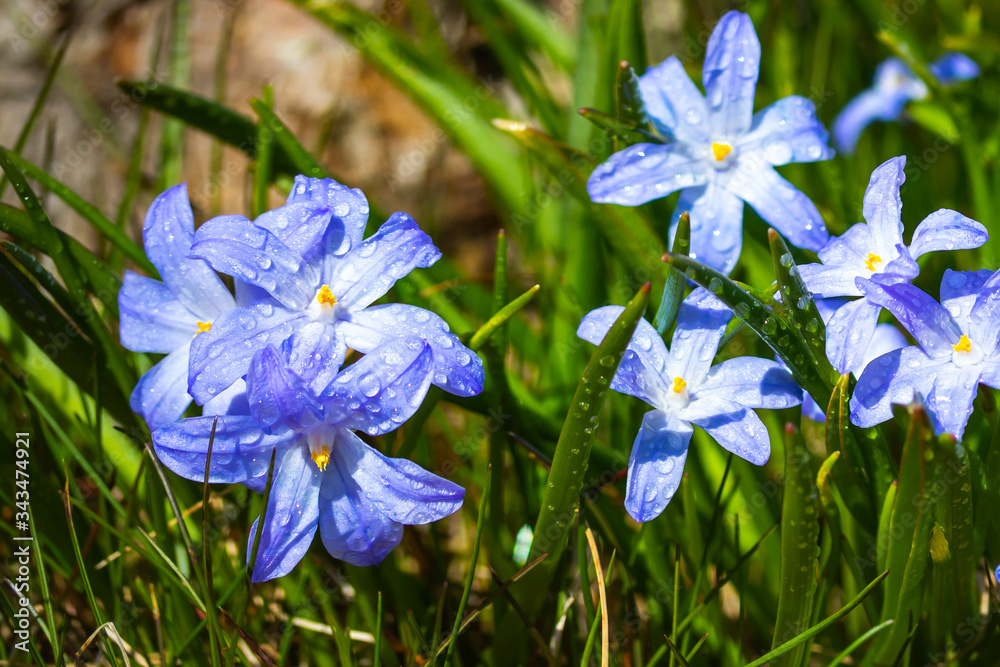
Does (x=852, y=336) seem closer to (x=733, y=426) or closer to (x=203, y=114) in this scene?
(x=733, y=426)

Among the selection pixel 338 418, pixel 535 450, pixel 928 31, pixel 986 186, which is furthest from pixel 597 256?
pixel 928 31

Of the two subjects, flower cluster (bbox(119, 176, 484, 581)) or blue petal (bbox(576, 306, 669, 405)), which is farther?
blue petal (bbox(576, 306, 669, 405))

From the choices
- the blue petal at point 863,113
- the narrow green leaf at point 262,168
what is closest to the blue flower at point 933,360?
the narrow green leaf at point 262,168

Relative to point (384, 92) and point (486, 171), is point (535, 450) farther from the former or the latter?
point (384, 92)

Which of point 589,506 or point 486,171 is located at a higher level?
point 486,171

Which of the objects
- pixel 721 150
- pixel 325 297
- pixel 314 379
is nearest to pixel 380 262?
pixel 325 297

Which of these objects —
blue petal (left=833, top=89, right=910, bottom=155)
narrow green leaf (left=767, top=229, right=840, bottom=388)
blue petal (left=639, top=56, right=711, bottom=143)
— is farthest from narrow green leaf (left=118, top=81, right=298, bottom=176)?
blue petal (left=833, top=89, right=910, bottom=155)

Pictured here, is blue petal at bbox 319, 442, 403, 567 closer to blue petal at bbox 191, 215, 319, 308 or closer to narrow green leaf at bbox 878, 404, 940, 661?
blue petal at bbox 191, 215, 319, 308
